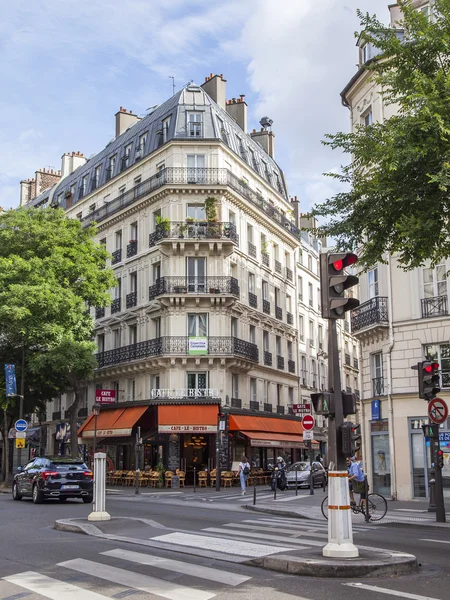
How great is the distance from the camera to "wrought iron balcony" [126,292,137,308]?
40844 millimetres

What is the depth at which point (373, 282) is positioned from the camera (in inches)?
1040

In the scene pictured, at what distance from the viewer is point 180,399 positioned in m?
36.3

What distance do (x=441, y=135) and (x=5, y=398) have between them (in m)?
30.1

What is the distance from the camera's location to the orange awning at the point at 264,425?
1436 inches

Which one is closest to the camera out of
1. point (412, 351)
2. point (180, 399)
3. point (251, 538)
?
point (251, 538)

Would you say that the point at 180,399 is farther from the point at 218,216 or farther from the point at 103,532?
the point at 103,532

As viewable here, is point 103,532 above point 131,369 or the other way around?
the other way around

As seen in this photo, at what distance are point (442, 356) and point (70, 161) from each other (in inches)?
1616

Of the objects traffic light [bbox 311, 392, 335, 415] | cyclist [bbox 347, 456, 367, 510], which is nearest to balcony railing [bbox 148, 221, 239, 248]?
cyclist [bbox 347, 456, 367, 510]

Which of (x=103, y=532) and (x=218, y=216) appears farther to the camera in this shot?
(x=218, y=216)

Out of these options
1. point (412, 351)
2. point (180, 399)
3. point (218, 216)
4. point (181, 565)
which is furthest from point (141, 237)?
point (181, 565)

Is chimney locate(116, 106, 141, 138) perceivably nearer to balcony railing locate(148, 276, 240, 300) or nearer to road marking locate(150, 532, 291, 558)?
balcony railing locate(148, 276, 240, 300)

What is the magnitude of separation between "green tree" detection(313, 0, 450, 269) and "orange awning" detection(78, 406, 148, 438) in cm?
2391

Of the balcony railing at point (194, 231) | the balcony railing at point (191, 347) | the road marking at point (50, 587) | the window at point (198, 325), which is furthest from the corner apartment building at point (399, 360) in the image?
the road marking at point (50, 587)
